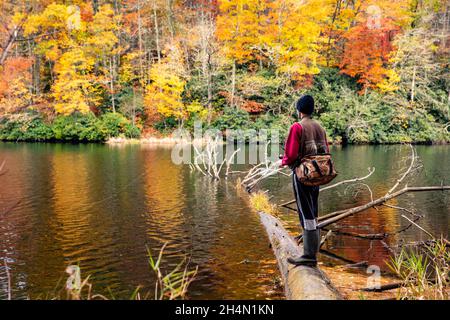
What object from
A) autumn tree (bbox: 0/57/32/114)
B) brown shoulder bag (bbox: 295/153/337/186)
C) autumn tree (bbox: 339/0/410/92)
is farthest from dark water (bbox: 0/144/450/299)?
autumn tree (bbox: 0/57/32/114)

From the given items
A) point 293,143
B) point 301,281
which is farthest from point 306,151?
point 301,281

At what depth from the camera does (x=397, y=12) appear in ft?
113

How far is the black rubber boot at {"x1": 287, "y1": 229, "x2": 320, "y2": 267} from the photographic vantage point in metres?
5.43

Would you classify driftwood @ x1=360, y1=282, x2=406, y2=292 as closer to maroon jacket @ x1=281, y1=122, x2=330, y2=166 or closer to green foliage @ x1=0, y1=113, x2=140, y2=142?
maroon jacket @ x1=281, y1=122, x2=330, y2=166

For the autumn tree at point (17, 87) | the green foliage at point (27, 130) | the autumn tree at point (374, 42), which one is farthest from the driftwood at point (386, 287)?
the green foliage at point (27, 130)

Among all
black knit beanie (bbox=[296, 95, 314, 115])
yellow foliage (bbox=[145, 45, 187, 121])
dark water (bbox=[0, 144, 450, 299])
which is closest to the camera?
black knit beanie (bbox=[296, 95, 314, 115])

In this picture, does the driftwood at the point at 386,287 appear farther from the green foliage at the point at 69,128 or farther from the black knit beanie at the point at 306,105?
the green foliage at the point at 69,128

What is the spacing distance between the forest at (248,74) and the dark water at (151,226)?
16.1 metres

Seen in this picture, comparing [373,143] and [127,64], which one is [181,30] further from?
[373,143]

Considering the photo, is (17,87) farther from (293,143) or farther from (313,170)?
(313,170)

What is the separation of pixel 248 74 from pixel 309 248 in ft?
102

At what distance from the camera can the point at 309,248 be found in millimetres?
5512

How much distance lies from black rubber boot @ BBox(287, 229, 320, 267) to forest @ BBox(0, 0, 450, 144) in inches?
1107
